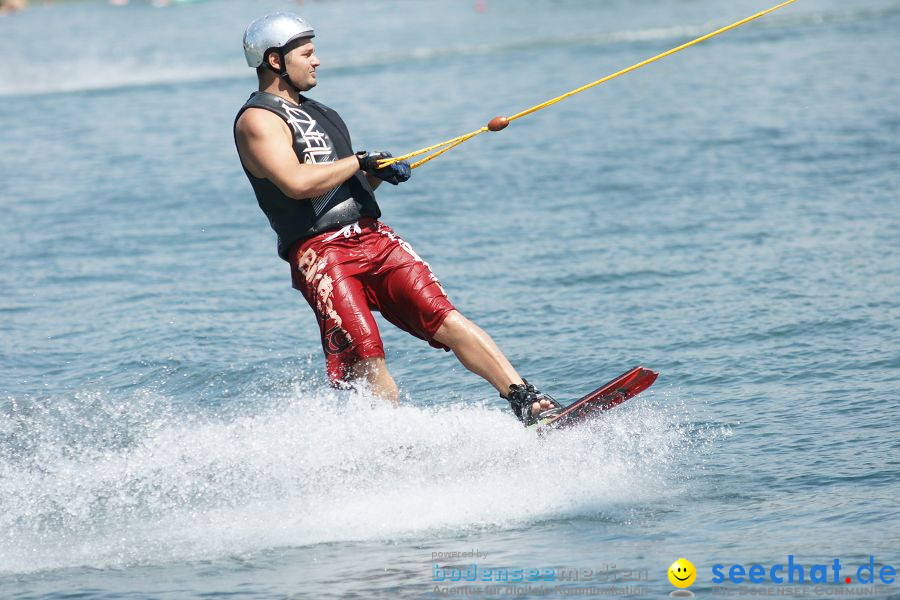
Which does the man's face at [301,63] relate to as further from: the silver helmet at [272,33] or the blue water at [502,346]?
the blue water at [502,346]

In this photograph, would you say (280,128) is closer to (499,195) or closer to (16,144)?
(499,195)

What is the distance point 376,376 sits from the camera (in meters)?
6.15

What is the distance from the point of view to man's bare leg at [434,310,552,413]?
20.2ft

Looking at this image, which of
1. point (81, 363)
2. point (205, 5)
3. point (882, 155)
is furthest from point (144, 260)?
point (205, 5)

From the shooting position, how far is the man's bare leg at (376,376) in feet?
20.1

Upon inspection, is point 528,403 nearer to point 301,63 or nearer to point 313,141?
point 313,141

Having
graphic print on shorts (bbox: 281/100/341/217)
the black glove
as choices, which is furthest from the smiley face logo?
graphic print on shorts (bbox: 281/100/341/217)

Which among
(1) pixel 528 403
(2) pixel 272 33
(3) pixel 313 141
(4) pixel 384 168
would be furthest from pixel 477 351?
(2) pixel 272 33

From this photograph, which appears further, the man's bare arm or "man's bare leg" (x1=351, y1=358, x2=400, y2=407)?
"man's bare leg" (x1=351, y1=358, x2=400, y2=407)

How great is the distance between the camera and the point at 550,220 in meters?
12.6

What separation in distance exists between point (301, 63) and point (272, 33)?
0.64 ft

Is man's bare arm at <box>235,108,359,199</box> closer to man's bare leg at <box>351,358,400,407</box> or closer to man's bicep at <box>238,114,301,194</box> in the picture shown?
man's bicep at <box>238,114,301,194</box>

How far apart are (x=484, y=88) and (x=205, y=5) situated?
4350 centimetres

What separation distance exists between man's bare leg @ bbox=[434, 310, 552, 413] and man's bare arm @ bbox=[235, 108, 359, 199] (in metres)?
0.86
